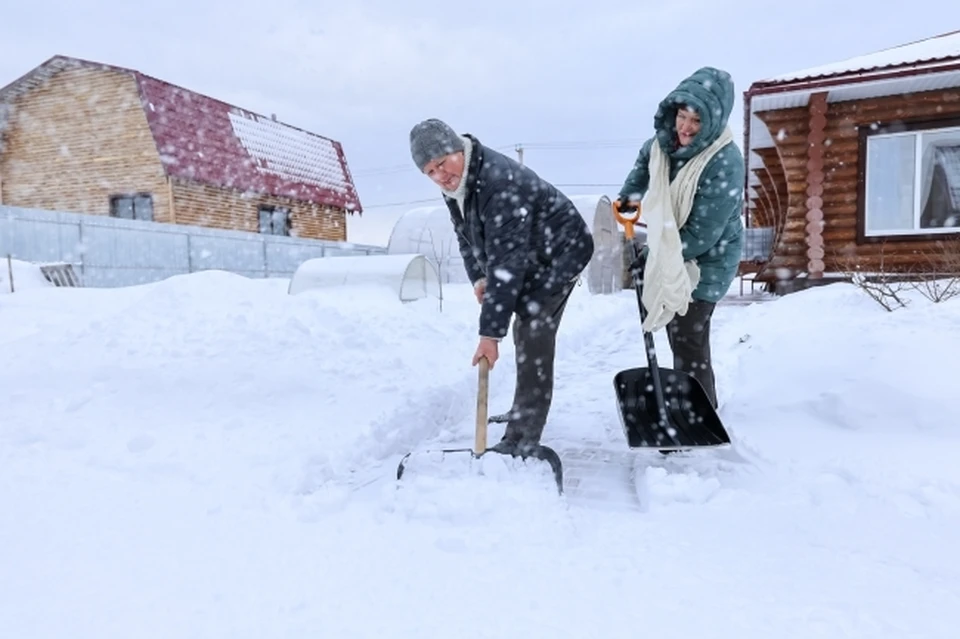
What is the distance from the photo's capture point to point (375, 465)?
2865mm

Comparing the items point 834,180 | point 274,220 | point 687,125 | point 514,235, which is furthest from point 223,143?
point 687,125

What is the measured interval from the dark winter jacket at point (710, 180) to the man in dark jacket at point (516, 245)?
53cm

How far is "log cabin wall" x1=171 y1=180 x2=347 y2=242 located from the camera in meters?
16.7

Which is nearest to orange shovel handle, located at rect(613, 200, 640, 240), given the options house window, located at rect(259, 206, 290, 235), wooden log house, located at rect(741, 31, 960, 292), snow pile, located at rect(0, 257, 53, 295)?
wooden log house, located at rect(741, 31, 960, 292)

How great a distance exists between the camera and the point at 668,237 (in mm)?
2809

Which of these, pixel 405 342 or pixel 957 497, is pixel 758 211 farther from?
pixel 957 497

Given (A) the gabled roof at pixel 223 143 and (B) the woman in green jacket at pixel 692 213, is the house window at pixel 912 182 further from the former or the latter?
(A) the gabled roof at pixel 223 143

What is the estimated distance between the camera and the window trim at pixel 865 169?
26.5 feet

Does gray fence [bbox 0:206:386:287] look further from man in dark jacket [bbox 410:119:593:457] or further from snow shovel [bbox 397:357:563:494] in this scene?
snow shovel [bbox 397:357:563:494]

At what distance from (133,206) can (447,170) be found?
1738 cm

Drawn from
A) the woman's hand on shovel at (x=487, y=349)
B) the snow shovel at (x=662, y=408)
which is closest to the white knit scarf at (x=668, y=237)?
the snow shovel at (x=662, y=408)

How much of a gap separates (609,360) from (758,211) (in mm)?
13927

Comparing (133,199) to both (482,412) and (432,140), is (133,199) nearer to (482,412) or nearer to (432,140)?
(432,140)

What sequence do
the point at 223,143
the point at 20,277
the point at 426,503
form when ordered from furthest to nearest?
the point at 223,143 < the point at 20,277 < the point at 426,503
